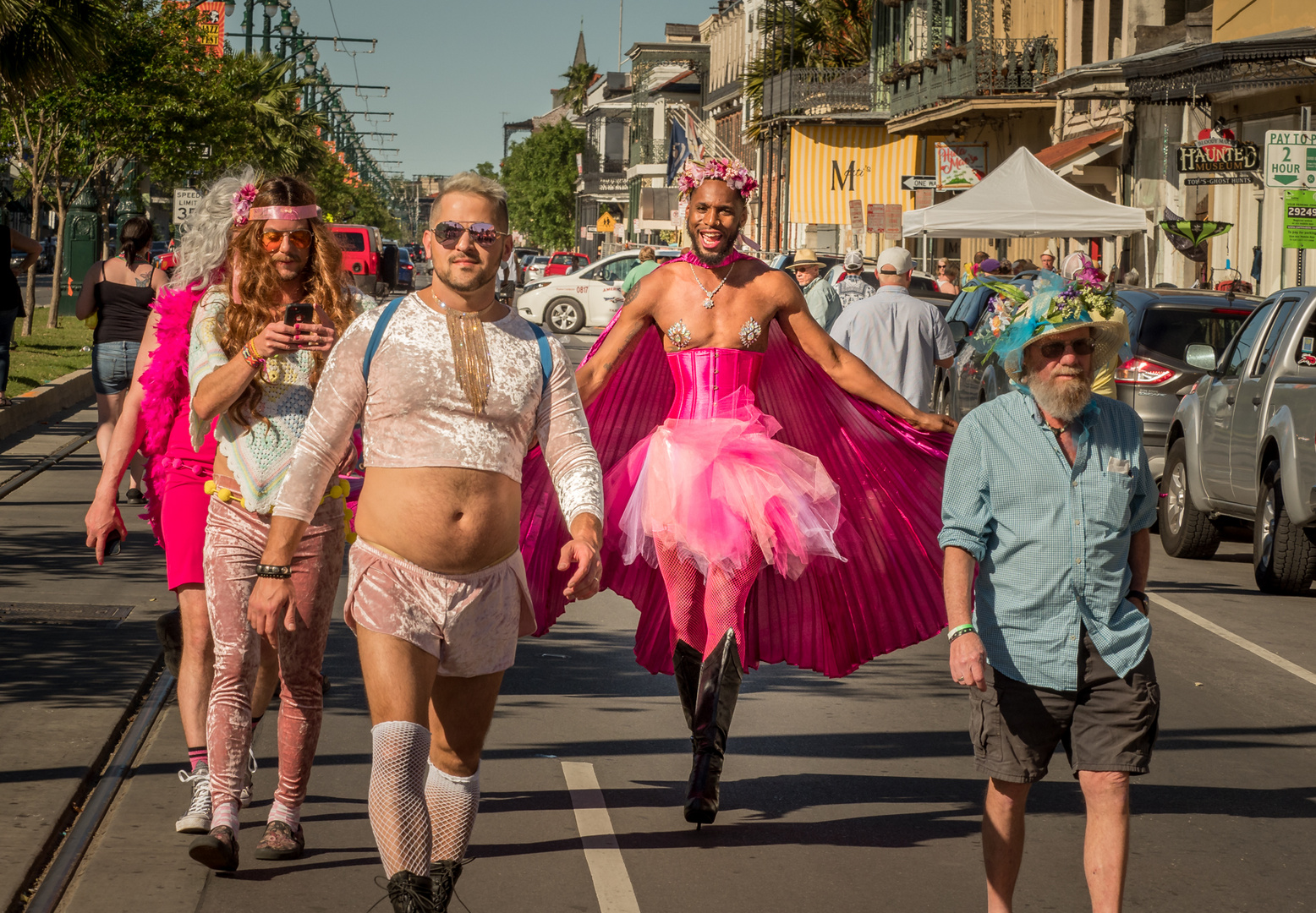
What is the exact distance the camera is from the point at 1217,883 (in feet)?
16.6

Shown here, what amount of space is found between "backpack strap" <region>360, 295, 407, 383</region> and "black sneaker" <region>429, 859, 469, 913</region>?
114cm

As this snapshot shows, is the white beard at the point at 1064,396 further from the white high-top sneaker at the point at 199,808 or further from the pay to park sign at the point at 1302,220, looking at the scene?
the pay to park sign at the point at 1302,220

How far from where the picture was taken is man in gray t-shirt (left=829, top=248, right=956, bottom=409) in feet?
34.9

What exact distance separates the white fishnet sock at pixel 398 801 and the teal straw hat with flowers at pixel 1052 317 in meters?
1.78

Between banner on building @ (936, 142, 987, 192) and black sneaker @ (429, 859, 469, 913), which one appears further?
banner on building @ (936, 142, 987, 192)

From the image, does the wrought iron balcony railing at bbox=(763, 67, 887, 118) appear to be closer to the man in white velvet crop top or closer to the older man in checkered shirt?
the older man in checkered shirt

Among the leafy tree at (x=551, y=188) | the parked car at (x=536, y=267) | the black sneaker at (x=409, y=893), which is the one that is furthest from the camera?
the leafy tree at (x=551, y=188)

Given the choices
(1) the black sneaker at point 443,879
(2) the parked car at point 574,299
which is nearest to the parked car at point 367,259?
(2) the parked car at point 574,299

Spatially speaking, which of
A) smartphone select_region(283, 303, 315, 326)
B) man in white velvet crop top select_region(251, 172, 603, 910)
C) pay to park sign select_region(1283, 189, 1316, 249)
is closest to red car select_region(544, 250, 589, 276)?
pay to park sign select_region(1283, 189, 1316, 249)

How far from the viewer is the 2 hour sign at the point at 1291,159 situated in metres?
16.2

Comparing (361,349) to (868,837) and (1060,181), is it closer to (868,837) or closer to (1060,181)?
(868,837)

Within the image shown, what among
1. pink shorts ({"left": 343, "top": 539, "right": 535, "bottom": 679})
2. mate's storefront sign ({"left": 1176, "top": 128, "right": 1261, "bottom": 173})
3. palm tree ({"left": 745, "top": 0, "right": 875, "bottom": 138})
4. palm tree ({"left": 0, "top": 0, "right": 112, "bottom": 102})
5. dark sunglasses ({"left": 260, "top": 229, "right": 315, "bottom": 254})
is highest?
palm tree ({"left": 745, "top": 0, "right": 875, "bottom": 138})

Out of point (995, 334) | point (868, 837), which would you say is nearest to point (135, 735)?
point (868, 837)

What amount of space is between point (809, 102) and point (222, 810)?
46632 millimetres
